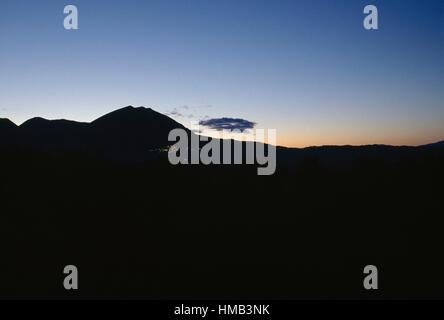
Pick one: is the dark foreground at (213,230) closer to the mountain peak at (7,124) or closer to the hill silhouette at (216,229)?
the hill silhouette at (216,229)

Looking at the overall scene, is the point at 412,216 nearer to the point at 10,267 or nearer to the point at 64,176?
the point at 10,267

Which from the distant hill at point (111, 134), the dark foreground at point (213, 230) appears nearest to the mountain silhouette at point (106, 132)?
the distant hill at point (111, 134)

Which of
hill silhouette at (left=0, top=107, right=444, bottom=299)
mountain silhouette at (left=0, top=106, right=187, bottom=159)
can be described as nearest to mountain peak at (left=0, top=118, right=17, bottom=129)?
mountain silhouette at (left=0, top=106, right=187, bottom=159)

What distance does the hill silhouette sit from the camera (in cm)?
1487

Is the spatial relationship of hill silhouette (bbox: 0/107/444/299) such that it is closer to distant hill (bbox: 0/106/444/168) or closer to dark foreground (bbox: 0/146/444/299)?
dark foreground (bbox: 0/146/444/299)

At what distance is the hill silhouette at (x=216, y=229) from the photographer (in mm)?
14867

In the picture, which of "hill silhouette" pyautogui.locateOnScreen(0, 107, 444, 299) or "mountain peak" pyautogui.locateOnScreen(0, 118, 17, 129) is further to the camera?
"mountain peak" pyautogui.locateOnScreen(0, 118, 17, 129)

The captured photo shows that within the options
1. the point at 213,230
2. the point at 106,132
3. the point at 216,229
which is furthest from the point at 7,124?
the point at 213,230

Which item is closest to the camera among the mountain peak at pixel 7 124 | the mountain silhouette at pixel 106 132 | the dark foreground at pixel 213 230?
the dark foreground at pixel 213 230

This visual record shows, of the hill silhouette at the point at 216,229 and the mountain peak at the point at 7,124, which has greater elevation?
the mountain peak at the point at 7,124

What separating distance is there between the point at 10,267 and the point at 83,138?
126393 millimetres

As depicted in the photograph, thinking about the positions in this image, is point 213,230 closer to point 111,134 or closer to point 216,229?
point 216,229

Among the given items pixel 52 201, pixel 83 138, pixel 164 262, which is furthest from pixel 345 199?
pixel 83 138

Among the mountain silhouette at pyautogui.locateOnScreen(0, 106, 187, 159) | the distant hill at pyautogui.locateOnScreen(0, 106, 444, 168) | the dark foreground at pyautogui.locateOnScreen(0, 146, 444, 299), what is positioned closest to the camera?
the dark foreground at pyautogui.locateOnScreen(0, 146, 444, 299)
